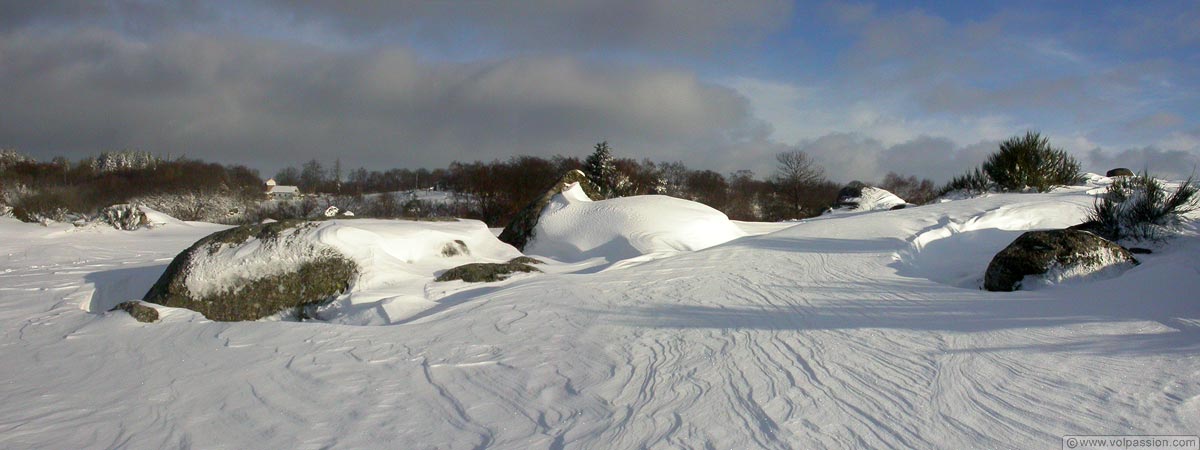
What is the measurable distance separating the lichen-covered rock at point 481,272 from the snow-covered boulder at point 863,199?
1550 cm

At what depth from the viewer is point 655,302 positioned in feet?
23.1

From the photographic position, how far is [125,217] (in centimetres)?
1802

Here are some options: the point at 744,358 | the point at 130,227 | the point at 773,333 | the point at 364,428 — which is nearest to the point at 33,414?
the point at 364,428

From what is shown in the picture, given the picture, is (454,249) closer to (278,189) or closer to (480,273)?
(480,273)

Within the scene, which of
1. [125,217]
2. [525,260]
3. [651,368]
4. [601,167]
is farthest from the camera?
[601,167]

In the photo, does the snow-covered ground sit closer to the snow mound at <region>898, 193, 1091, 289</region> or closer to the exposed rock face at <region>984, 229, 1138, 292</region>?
the exposed rock face at <region>984, 229, 1138, 292</region>

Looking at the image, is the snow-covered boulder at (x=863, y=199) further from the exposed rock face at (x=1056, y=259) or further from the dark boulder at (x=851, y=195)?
the exposed rock face at (x=1056, y=259)

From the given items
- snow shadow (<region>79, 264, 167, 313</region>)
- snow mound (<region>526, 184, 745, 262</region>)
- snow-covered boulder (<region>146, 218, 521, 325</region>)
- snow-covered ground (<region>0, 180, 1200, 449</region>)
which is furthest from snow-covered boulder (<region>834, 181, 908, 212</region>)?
snow shadow (<region>79, 264, 167, 313</region>)

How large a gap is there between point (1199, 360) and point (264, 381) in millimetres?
6526

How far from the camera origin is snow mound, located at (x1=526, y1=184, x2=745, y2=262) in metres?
11.3

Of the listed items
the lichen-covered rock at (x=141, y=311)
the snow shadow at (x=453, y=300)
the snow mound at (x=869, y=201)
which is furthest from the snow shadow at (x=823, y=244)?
the snow mound at (x=869, y=201)

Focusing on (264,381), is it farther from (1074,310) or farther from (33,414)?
(1074,310)

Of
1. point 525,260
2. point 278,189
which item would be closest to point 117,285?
point 525,260

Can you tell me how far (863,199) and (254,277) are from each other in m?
19.4
